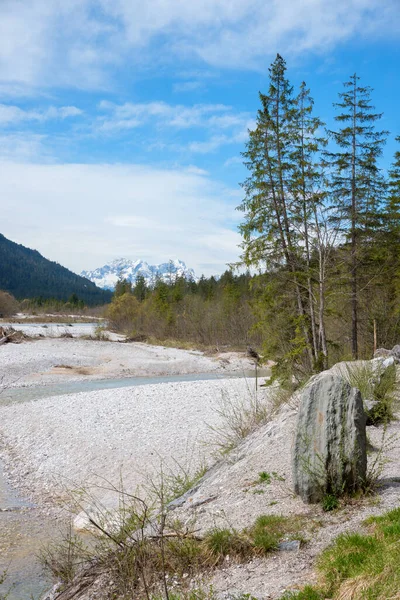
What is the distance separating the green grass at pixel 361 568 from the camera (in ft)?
12.2

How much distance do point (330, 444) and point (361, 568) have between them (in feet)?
6.53

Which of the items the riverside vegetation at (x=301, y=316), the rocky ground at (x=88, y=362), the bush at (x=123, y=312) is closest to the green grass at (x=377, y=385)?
the riverside vegetation at (x=301, y=316)

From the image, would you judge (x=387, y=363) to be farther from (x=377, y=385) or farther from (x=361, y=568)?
(x=361, y=568)

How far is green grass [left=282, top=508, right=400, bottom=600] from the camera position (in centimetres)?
372

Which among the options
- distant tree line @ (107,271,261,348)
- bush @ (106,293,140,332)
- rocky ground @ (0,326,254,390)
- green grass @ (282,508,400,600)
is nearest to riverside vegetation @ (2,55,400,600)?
Answer: green grass @ (282,508,400,600)

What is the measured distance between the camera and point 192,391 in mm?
20844

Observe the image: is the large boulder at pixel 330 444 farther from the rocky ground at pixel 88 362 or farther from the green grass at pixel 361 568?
the rocky ground at pixel 88 362

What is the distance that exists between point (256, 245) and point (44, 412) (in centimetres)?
894

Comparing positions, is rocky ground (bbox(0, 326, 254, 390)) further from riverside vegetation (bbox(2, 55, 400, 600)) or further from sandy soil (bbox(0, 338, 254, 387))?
riverside vegetation (bbox(2, 55, 400, 600))

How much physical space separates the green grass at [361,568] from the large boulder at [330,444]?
109cm

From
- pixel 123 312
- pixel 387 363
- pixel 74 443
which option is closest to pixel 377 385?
pixel 387 363

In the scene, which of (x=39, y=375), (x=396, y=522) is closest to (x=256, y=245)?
(x=396, y=522)

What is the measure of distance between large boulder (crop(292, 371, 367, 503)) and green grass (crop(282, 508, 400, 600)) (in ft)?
3.58

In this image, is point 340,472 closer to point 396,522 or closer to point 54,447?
point 396,522
